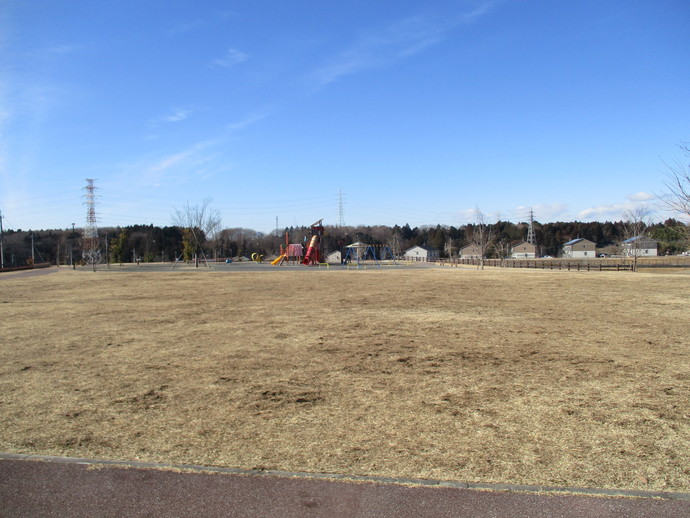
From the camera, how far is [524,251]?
319 feet

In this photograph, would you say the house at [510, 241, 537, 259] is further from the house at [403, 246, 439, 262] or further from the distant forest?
the house at [403, 246, 439, 262]

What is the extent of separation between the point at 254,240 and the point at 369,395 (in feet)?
348

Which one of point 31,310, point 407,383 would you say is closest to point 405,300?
point 407,383

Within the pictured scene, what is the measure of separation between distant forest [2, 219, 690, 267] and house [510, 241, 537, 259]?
123 inches

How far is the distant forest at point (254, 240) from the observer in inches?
3056

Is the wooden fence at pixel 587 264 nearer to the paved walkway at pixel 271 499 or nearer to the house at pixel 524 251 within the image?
the house at pixel 524 251

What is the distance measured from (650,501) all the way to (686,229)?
1389 cm

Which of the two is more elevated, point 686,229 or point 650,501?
point 686,229

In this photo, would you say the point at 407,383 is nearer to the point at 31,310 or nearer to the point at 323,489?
the point at 323,489

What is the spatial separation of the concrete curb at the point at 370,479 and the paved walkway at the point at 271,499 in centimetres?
2

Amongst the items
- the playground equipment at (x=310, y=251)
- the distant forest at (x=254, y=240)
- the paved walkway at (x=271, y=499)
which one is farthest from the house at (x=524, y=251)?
the paved walkway at (x=271, y=499)

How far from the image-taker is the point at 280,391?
222 inches

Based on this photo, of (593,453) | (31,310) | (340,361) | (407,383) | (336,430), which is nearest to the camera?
(593,453)

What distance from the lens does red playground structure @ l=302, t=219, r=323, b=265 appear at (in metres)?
51.7
